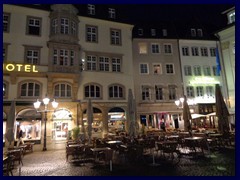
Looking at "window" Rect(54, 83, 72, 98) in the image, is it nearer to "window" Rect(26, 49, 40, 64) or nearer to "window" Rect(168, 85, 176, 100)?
"window" Rect(26, 49, 40, 64)

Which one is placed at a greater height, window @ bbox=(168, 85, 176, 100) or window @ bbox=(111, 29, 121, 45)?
window @ bbox=(111, 29, 121, 45)

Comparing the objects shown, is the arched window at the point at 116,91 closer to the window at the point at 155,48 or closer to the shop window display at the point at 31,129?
the window at the point at 155,48

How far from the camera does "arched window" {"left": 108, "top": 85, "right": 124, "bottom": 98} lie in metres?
23.7

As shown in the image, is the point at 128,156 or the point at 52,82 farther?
the point at 52,82

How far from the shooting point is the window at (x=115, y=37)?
82.7 ft

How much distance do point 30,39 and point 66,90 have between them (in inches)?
260

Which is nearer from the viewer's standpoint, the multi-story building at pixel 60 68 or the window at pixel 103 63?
the multi-story building at pixel 60 68

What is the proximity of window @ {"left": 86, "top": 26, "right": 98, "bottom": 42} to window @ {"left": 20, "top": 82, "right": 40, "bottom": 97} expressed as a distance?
804 centimetres

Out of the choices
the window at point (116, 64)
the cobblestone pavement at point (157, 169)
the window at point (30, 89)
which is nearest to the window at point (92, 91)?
the window at point (116, 64)

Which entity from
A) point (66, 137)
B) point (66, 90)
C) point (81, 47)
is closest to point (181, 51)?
point (81, 47)

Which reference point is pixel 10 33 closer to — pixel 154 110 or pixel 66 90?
pixel 66 90

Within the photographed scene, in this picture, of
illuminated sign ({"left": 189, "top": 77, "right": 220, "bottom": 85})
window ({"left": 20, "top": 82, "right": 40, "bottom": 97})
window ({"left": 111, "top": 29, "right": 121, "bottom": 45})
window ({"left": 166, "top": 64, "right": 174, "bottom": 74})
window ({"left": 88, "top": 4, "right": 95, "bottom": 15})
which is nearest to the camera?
window ({"left": 20, "top": 82, "right": 40, "bottom": 97})

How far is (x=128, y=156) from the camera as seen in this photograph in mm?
12414

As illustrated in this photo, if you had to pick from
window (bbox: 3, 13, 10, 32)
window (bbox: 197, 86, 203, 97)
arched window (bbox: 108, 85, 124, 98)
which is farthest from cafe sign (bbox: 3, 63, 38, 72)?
window (bbox: 197, 86, 203, 97)
